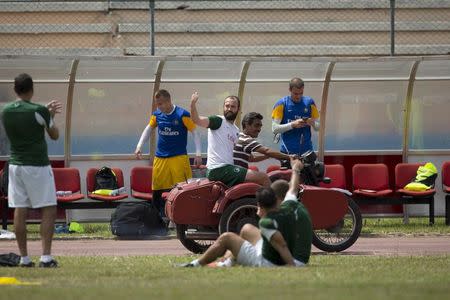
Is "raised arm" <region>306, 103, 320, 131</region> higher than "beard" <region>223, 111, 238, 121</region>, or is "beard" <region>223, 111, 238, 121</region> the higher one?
"beard" <region>223, 111, 238, 121</region>

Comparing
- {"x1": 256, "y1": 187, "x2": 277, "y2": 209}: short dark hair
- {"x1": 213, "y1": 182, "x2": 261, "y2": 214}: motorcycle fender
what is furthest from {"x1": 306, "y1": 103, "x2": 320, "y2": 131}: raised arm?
{"x1": 256, "y1": 187, "x2": 277, "y2": 209}: short dark hair

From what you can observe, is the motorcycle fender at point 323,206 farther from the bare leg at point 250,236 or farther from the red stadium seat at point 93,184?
the red stadium seat at point 93,184

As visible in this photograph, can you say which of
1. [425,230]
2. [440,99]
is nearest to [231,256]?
[425,230]

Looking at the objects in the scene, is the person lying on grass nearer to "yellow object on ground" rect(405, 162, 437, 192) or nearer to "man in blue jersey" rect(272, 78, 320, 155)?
"man in blue jersey" rect(272, 78, 320, 155)

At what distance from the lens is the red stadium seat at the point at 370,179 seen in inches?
822

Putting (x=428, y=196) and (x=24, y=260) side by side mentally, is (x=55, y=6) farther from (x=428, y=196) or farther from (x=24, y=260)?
(x=24, y=260)

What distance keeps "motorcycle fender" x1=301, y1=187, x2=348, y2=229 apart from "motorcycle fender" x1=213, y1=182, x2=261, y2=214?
70 cm

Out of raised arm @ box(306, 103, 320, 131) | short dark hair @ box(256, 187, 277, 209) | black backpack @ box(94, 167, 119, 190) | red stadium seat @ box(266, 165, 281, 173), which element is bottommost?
black backpack @ box(94, 167, 119, 190)

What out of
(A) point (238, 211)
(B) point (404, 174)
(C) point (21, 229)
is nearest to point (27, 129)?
(C) point (21, 229)

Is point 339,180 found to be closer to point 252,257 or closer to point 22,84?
point 252,257

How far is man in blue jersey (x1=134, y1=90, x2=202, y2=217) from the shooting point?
1820 centimetres

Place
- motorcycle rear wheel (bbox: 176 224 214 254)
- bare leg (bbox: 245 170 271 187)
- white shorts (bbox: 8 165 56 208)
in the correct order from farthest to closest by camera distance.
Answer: motorcycle rear wheel (bbox: 176 224 214 254)
bare leg (bbox: 245 170 271 187)
white shorts (bbox: 8 165 56 208)

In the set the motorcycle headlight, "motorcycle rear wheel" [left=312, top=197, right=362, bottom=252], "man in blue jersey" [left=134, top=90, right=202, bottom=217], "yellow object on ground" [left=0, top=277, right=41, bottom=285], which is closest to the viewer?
"yellow object on ground" [left=0, top=277, right=41, bottom=285]

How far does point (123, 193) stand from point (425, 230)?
190 inches
